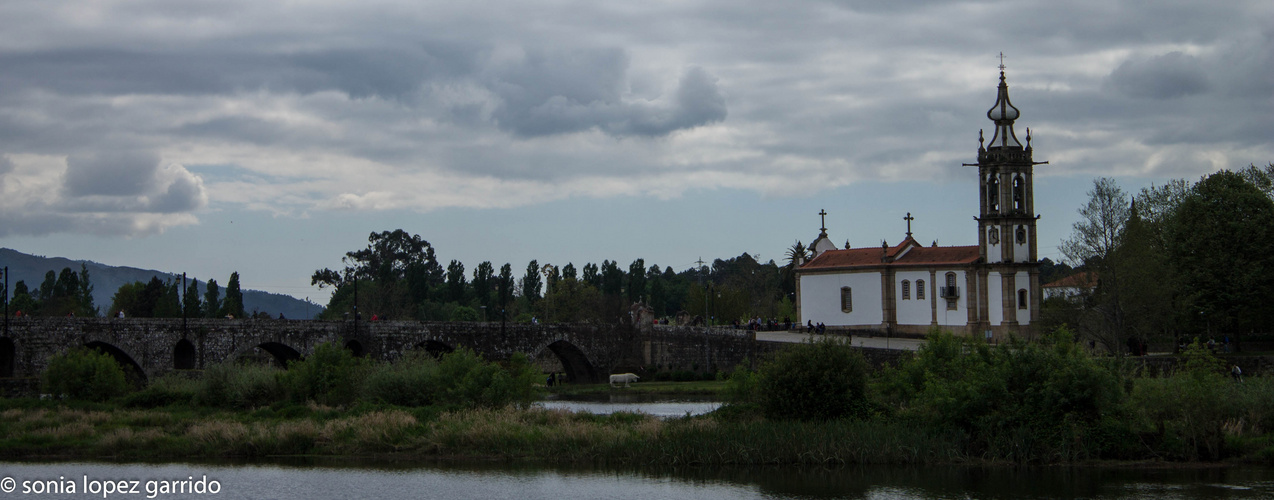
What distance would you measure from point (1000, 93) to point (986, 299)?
11236mm

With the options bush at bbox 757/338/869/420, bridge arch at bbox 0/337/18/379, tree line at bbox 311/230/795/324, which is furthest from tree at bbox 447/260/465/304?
bush at bbox 757/338/869/420

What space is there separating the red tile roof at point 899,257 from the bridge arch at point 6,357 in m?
42.6

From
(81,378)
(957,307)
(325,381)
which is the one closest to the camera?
(325,381)

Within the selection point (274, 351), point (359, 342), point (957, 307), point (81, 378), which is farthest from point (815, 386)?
point (274, 351)

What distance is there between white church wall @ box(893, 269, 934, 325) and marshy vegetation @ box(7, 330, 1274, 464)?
112 feet

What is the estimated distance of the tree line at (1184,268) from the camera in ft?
188

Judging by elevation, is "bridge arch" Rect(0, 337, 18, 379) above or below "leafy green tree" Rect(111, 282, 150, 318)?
below

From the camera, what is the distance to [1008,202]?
6781 centimetres

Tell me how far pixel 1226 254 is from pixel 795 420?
34098mm

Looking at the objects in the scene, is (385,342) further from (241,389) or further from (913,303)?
(913,303)

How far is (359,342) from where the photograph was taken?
214ft

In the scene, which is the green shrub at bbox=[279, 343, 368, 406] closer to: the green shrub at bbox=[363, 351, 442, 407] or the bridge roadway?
the green shrub at bbox=[363, 351, 442, 407]

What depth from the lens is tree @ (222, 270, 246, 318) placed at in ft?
327

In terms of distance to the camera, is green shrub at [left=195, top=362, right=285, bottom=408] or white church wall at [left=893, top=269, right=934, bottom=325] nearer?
green shrub at [left=195, top=362, right=285, bottom=408]
